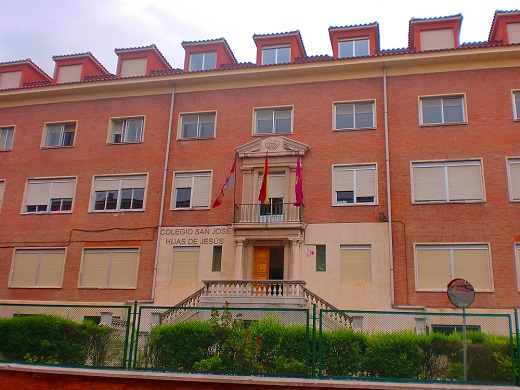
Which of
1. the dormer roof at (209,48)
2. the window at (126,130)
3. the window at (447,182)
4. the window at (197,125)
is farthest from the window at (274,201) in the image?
the dormer roof at (209,48)

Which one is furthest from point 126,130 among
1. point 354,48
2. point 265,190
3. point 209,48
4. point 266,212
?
point 354,48

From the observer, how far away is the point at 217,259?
21453 millimetres

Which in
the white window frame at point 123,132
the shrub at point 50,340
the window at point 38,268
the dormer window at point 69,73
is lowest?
the shrub at point 50,340

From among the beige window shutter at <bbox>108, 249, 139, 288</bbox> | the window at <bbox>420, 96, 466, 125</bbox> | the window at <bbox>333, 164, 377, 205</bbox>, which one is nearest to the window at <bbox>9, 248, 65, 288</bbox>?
the beige window shutter at <bbox>108, 249, 139, 288</bbox>

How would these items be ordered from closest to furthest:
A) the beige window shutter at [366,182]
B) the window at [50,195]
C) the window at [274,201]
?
the beige window shutter at [366,182], the window at [274,201], the window at [50,195]

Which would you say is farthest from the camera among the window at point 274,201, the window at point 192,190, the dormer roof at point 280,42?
the dormer roof at point 280,42

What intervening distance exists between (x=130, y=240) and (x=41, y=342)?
423 inches

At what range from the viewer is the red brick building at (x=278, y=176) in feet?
64.1

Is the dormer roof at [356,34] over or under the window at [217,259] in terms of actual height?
over

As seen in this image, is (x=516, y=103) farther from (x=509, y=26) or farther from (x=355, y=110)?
(x=355, y=110)

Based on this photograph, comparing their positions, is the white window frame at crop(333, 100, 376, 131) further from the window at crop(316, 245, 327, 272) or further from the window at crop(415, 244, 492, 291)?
the window at crop(415, 244, 492, 291)

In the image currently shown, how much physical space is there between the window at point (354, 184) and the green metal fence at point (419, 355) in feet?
32.8

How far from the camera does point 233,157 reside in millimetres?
22578

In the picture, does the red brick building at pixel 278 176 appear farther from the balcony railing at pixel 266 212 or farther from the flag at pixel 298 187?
the flag at pixel 298 187
